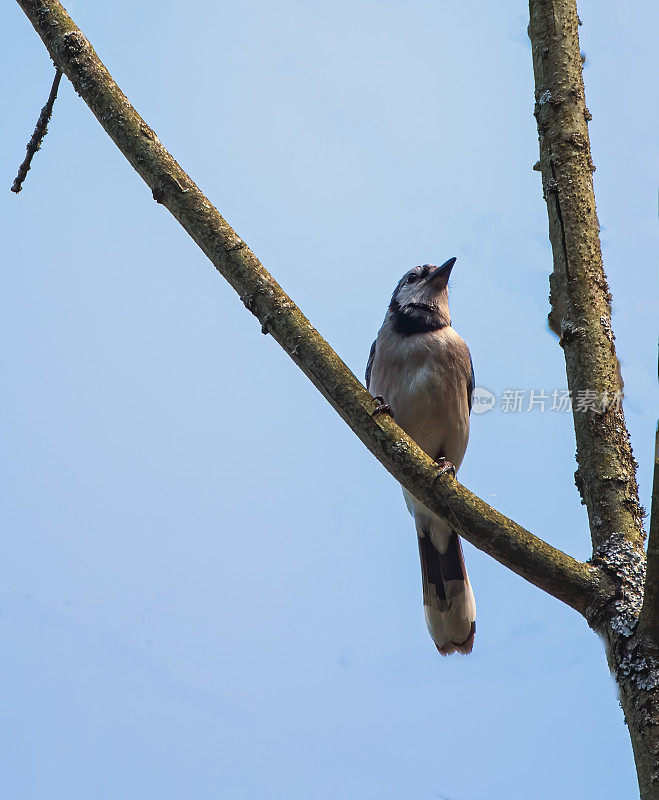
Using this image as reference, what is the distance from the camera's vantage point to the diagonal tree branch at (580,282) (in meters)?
2.33

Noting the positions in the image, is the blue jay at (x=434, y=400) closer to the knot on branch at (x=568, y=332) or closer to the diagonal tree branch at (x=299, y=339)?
the knot on branch at (x=568, y=332)

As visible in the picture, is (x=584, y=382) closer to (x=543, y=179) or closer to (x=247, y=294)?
(x=543, y=179)

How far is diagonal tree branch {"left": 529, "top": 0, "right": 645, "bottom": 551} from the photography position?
2.33 metres

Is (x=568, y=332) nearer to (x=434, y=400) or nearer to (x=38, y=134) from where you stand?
(x=434, y=400)

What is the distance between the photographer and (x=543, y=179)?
286 cm

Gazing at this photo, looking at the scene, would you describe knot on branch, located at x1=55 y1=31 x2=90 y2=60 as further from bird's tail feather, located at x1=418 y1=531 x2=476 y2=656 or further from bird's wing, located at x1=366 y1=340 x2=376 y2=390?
bird's tail feather, located at x1=418 y1=531 x2=476 y2=656

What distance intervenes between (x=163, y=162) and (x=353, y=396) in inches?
37.2

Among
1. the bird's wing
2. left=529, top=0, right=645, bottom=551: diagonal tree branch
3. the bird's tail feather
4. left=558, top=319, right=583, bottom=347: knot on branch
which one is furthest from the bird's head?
left=558, top=319, right=583, bottom=347: knot on branch

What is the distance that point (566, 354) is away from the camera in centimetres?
258

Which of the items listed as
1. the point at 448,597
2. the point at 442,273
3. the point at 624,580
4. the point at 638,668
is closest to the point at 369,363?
the point at 442,273

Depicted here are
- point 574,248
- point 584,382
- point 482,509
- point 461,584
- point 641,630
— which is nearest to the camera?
point 641,630

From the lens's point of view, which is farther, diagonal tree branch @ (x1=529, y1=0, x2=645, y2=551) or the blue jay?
the blue jay

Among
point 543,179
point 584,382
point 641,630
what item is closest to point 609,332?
point 584,382

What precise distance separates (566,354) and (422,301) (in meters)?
1.84
